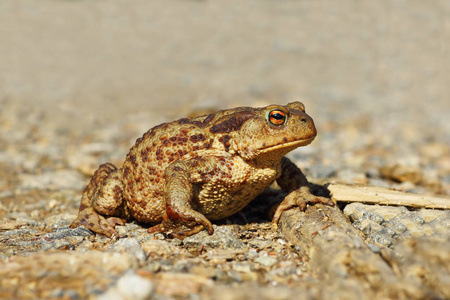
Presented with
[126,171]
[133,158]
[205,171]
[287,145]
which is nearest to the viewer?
[287,145]

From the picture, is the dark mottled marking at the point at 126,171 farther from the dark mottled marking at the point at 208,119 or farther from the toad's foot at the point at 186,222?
the dark mottled marking at the point at 208,119

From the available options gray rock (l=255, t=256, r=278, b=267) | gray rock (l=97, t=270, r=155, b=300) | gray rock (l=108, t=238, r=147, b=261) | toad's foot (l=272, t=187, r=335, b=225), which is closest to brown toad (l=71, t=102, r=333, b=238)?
toad's foot (l=272, t=187, r=335, b=225)

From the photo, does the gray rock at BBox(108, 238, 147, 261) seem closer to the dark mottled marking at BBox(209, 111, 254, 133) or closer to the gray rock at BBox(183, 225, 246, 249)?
the gray rock at BBox(183, 225, 246, 249)

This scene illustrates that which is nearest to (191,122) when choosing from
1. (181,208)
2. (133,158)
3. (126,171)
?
(133,158)

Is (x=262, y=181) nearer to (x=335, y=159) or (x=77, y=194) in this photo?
(x=77, y=194)

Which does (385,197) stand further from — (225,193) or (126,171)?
(126,171)

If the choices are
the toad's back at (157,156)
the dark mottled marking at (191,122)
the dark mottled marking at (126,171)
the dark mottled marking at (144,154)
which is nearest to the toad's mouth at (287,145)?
the toad's back at (157,156)
